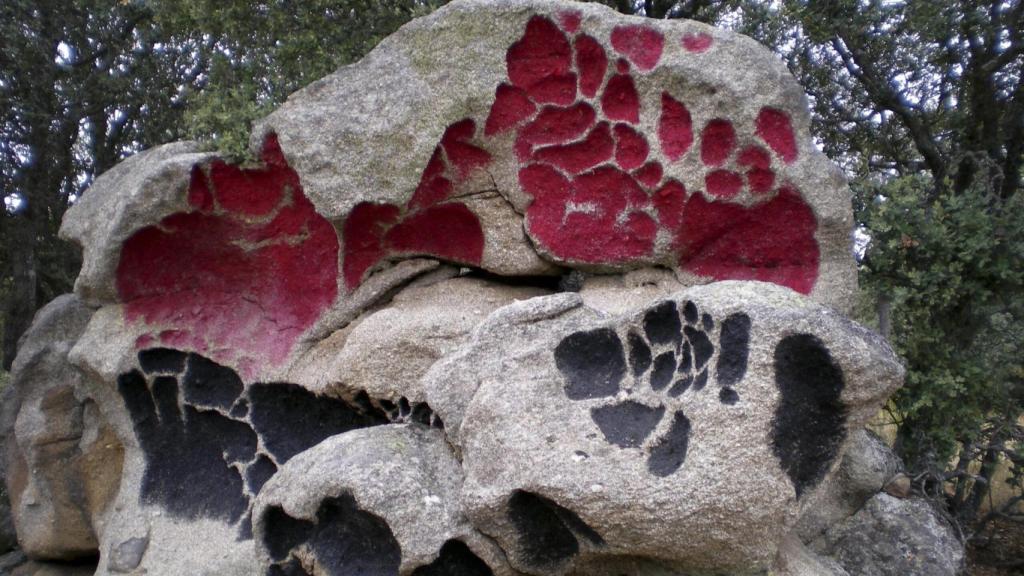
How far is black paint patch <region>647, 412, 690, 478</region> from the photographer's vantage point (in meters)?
2.31

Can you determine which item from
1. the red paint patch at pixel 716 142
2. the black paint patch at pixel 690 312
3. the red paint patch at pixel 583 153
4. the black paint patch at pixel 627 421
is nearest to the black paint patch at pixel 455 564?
the black paint patch at pixel 627 421

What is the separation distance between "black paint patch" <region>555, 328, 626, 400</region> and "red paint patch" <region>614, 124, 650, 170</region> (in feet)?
3.43

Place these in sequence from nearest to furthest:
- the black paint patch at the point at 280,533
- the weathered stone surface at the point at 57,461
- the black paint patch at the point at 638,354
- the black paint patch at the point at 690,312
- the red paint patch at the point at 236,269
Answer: the black paint patch at the point at 690,312 → the black paint patch at the point at 638,354 → the black paint patch at the point at 280,533 → the red paint patch at the point at 236,269 → the weathered stone surface at the point at 57,461

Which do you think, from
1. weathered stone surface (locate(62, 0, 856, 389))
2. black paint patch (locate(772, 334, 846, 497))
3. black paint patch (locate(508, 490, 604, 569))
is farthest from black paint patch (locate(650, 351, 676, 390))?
weathered stone surface (locate(62, 0, 856, 389))

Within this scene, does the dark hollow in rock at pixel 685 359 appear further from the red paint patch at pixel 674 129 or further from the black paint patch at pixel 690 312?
the red paint patch at pixel 674 129

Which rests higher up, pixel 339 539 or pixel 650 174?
pixel 650 174

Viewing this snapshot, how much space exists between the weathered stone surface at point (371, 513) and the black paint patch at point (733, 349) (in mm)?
888

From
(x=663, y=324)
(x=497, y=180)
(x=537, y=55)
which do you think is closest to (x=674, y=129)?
(x=537, y=55)

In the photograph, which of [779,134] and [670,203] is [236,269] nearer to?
[670,203]

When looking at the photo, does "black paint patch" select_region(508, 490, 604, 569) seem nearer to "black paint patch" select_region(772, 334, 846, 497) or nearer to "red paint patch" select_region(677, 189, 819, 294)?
"black paint patch" select_region(772, 334, 846, 497)

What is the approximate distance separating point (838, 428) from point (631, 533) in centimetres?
66

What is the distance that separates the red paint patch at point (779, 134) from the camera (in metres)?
3.37

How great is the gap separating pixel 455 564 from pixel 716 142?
1.96 meters

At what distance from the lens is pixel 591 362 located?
108 inches
